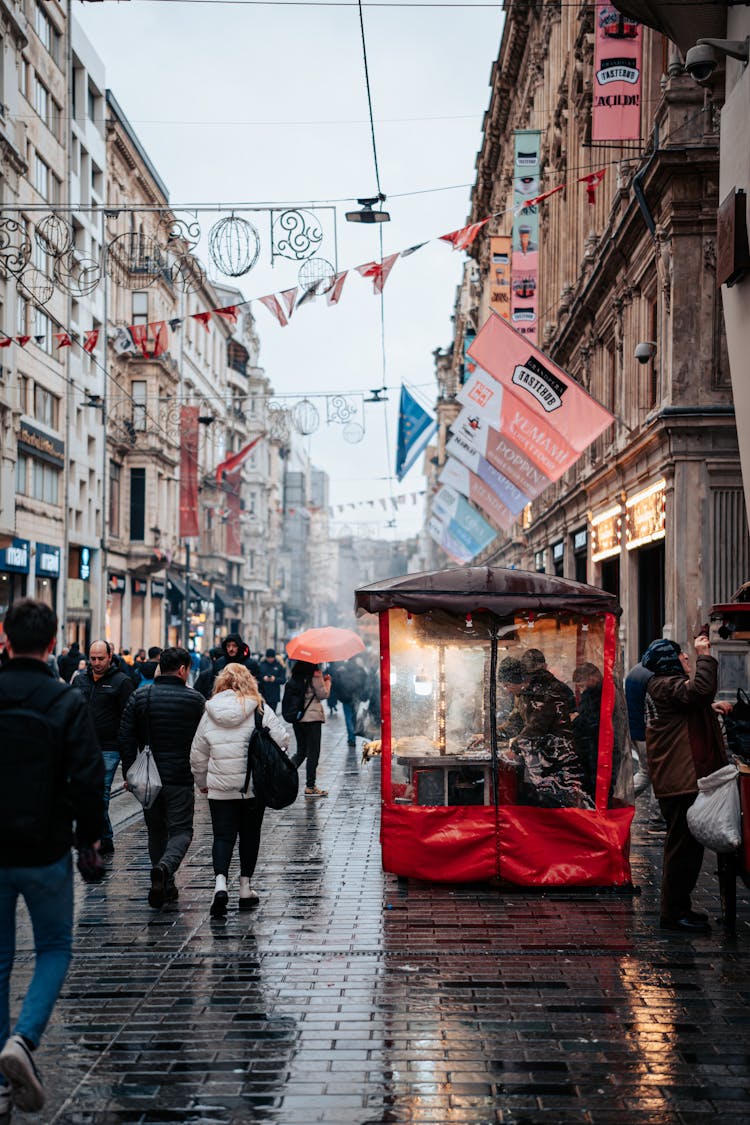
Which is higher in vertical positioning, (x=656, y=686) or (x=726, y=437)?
(x=726, y=437)

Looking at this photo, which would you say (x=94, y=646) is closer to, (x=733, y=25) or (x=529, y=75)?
(x=733, y=25)

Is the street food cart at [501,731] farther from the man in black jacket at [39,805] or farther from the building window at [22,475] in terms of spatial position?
the building window at [22,475]

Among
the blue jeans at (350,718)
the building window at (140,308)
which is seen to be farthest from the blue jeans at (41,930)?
the building window at (140,308)

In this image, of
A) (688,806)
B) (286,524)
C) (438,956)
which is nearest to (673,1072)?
(438,956)

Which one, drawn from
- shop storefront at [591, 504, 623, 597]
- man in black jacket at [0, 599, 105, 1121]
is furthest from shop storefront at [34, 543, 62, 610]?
man in black jacket at [0, 599, 105, 1121]

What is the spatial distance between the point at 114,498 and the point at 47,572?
1196 cm

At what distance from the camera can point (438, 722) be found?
424 inches

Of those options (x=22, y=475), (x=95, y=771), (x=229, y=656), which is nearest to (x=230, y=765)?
(x=95, y=771)

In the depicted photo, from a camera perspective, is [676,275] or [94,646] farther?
[676,275]

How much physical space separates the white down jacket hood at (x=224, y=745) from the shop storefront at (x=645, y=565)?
12.0m

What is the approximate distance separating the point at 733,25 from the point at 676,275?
7.10m

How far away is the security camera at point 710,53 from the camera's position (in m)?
10.4

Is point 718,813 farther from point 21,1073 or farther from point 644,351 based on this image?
point 644,351

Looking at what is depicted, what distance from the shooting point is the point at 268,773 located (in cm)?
899
